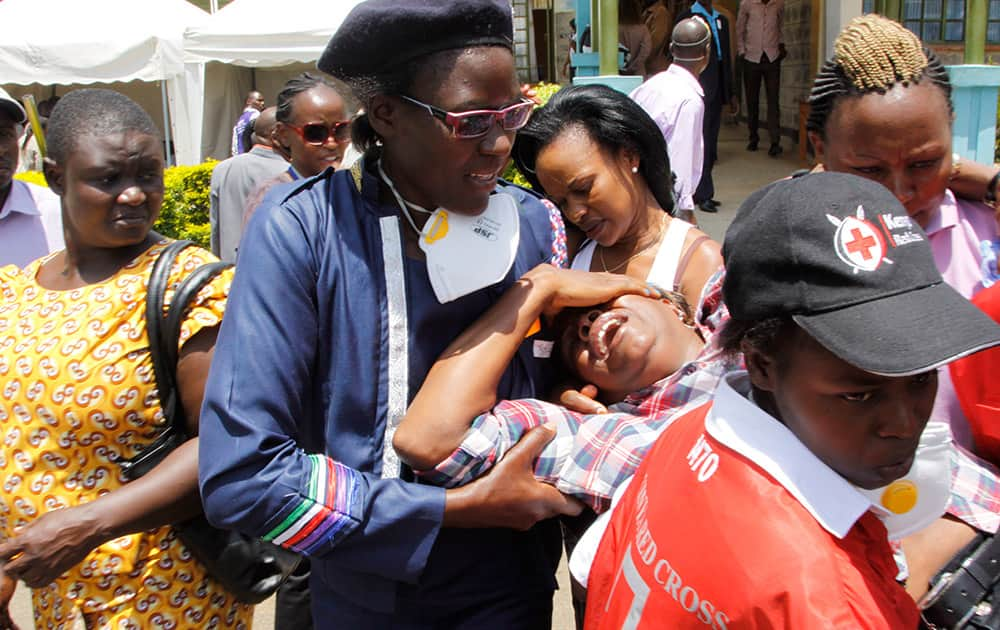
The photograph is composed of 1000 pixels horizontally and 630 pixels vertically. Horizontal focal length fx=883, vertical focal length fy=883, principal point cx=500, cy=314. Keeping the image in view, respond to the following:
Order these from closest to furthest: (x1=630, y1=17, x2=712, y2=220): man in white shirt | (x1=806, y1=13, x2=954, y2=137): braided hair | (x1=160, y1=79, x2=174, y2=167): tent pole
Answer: (x1=806, y1=13, x2=954, y2=137): braided hair, (x1=630, y1=17, x2=712, y2=220): man in white shirt, (x1=160, y1=79, x2=174, y2=167): tent pole

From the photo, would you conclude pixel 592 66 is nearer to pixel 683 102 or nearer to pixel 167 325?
pixel 683 102

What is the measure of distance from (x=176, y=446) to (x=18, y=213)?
1746 mm

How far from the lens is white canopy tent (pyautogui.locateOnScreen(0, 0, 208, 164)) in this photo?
14.4m

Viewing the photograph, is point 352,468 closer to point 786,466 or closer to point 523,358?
point 523,358

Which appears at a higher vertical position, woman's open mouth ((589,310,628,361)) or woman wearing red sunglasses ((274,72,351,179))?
woman wearing red sunglasses ((274,72,351,179))

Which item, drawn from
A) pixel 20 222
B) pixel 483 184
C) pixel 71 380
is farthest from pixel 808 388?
pixel 20 222

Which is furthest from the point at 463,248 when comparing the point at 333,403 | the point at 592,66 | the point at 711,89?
the point at 711,89

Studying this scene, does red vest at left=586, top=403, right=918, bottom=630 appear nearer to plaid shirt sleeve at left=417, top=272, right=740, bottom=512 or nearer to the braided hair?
plaid shirt sleeve at left=417, top=272, right=740, bottom=512

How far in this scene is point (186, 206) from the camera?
31.0 ft

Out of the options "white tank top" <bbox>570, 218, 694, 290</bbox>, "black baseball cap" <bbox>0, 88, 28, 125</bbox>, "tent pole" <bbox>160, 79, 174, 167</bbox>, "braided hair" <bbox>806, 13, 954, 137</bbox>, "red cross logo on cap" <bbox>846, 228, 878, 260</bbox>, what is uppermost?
"braided hair" <bbox>806, 13, 954, 137</bbox>

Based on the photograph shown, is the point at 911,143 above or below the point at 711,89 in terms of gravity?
above

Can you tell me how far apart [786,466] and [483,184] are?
0.86 meters

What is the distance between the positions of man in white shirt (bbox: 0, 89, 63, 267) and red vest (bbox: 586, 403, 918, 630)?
2.77 meters

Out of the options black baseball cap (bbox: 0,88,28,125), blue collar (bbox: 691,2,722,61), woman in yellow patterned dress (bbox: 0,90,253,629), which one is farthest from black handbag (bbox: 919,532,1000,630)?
blue collar (bbox: 691,2,722,61)
